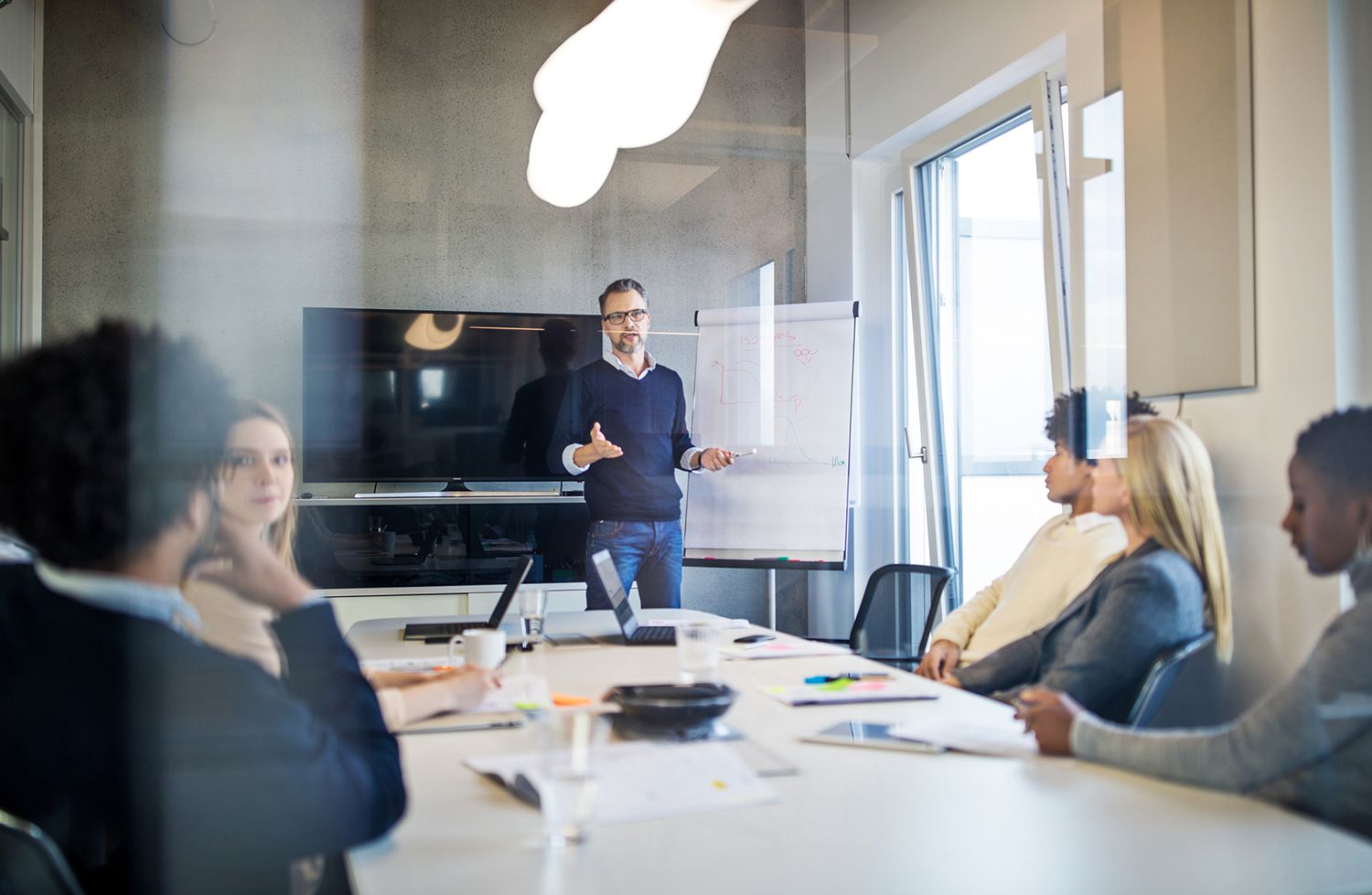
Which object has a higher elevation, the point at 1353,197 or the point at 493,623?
the point at 1353,197

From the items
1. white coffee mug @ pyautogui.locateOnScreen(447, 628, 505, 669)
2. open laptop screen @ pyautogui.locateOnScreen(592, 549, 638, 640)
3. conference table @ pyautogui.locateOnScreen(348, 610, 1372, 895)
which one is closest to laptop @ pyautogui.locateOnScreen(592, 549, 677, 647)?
open laptop screen @ pyautogui.locateOnScreen(592, 549, 638, 640)

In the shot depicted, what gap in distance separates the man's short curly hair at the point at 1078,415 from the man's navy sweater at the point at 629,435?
2.72 ft

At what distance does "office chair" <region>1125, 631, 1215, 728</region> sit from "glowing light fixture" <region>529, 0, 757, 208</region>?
54.9 inches

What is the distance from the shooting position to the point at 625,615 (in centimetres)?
223

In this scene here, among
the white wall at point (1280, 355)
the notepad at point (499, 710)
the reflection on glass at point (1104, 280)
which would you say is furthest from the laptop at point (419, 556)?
the reflection on glass at point (1104, 280)

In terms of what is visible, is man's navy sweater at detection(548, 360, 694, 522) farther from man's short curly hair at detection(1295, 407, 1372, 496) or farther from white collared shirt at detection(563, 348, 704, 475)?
man's short curly hair at detection(1295, 407, 1372, 496)

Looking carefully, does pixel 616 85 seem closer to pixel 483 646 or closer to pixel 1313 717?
pixel 483 646

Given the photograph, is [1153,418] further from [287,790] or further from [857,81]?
[287,790]

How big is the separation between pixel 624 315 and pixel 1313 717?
141 cm

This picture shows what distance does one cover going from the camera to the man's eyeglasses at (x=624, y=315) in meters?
2.03

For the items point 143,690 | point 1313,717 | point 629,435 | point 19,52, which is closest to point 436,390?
point 629,435

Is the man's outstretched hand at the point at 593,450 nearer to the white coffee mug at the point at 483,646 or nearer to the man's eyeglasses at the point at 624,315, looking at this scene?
the man's eyeglasses at the point at 624,315

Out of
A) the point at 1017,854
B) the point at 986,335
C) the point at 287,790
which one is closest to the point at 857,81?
the point at 986,335

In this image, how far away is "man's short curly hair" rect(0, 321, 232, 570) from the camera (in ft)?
3.01
